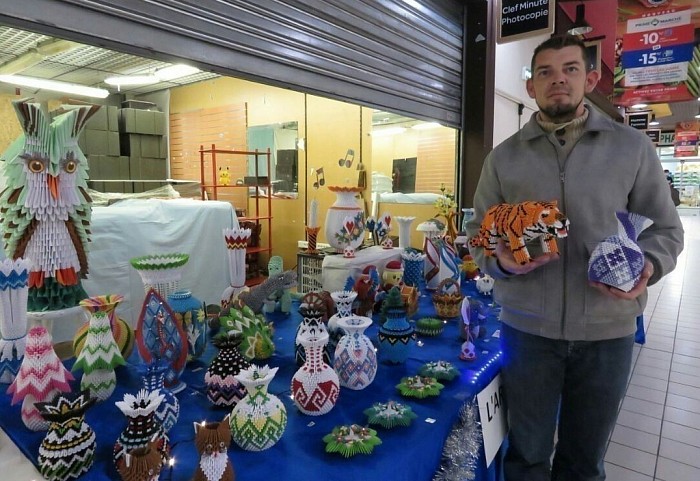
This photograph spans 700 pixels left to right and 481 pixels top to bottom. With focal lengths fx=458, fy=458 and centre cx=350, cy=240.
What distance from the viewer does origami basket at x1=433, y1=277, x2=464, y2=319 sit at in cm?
191

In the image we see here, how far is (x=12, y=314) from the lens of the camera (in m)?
1.13

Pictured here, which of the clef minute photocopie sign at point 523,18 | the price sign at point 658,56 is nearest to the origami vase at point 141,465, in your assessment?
the clef minute photocopie sign at point 523,18

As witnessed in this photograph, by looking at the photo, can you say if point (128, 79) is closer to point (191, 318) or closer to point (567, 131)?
point (191, 318)

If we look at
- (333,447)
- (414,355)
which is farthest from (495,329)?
(333,447)

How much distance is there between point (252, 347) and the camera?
1.39 metres

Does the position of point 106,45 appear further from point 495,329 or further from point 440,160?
point 440,160

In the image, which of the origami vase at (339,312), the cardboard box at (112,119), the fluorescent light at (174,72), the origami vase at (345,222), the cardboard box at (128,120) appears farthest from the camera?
the cardboard box at (128,120)

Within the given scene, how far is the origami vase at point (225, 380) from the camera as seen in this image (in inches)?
43.6

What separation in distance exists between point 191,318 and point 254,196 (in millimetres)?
4951

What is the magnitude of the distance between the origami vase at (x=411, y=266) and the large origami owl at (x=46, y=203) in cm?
144

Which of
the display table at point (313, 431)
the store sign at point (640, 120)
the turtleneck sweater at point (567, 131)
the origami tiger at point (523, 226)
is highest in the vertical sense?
the store sign at point (640, 120)

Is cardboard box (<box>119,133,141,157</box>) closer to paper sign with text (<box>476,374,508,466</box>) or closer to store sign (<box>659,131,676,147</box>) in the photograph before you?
paper sign with text (<box>476,374,508,466</box>)

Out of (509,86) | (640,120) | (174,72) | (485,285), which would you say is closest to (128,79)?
(174,72)

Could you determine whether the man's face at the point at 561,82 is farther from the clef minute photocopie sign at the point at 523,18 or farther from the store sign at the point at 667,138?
the store sign at the point at 667,138
